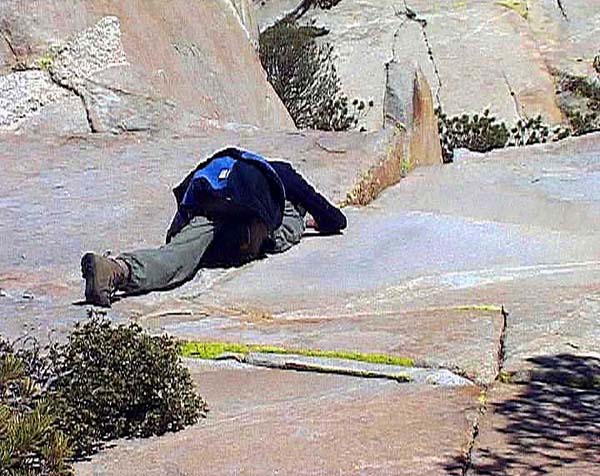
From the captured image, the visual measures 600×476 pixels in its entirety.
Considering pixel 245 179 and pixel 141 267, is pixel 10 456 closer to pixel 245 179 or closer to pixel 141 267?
pixel 141 267

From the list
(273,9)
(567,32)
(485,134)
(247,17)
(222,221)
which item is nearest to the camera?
(222,221)

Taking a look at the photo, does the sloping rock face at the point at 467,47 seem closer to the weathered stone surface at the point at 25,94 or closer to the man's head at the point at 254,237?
the weathered stone surface at the point at 25,94

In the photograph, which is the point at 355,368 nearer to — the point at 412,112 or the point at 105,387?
the point at 105,387

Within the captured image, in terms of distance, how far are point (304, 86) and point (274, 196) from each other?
12793mm

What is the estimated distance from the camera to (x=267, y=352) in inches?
209

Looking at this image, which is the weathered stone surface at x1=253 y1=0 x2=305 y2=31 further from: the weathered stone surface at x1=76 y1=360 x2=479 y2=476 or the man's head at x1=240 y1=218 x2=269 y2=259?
the weathered stone surface at x1=76 y1=360 x2=479 y2=476

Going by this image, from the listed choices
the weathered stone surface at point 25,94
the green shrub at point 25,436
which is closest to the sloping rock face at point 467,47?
the weathered stone surface at point 25,94

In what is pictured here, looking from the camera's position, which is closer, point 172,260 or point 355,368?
point 355,368

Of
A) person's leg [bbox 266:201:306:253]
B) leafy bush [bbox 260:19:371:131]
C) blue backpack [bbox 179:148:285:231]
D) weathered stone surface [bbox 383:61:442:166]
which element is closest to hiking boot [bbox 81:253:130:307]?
blue backpack [bbox 179:148:285:231]

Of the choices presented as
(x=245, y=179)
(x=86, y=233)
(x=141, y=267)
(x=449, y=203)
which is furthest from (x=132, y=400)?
(x=449, y=203)

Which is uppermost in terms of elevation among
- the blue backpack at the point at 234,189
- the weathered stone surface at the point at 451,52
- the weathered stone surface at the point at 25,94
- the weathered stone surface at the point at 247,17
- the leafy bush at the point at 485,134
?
the weathered stone surface at the point at 247,17

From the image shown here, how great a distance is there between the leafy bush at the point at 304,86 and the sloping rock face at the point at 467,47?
157 cm

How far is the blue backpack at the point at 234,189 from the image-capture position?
759 centimetres

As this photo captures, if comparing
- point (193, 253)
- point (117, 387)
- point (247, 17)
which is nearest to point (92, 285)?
point (193, 253)
